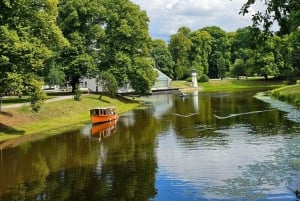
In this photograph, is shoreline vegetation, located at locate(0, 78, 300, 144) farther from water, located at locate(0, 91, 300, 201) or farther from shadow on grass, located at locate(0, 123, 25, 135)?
water, located at locate(0, 91, 300, 201)

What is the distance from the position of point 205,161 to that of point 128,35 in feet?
160

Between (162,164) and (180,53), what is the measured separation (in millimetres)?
125538

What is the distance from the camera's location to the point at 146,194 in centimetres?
2080

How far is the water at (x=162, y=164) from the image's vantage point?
21.0 m

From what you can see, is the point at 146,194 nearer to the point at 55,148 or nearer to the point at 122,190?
the point at 122,190

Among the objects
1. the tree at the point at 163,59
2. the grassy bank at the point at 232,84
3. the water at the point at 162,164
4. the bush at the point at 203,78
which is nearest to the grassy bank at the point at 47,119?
the water at the point at 162,164

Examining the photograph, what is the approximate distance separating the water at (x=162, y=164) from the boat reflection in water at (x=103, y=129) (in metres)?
0.23

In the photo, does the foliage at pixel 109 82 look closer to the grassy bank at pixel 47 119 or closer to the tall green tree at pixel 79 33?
the tall green tree at pixel 79 33

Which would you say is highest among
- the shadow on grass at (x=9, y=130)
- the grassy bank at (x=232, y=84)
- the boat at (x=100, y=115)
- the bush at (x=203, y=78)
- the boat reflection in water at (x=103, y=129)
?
the bush at (x=203, y=78)

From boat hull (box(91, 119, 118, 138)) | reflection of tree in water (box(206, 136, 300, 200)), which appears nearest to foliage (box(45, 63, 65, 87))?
boat hull (box(91, 119, 118, 138))

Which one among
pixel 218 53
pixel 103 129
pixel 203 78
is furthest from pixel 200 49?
pixel 103 129

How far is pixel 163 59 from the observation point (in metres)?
144

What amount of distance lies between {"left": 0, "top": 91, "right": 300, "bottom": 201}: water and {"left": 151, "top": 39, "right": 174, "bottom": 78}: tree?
9820 cm

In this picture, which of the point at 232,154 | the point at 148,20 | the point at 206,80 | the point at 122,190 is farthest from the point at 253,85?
the point at 122,190
